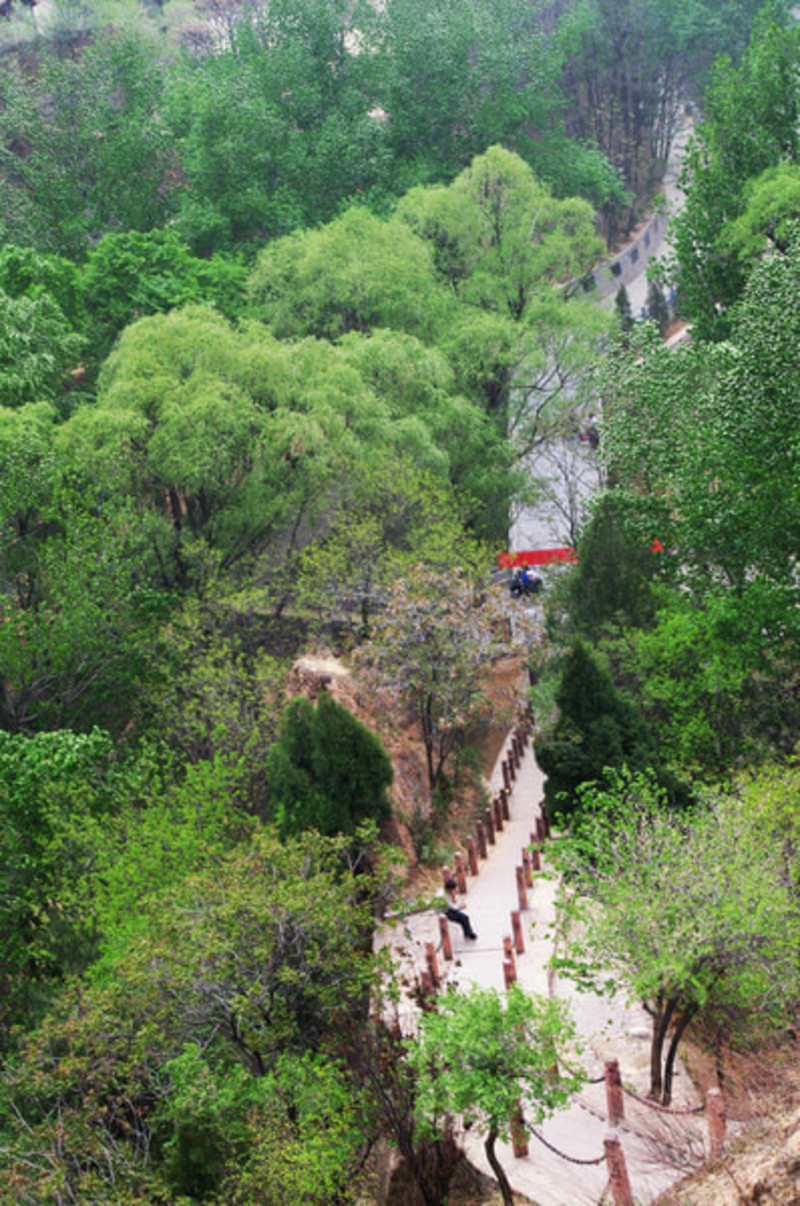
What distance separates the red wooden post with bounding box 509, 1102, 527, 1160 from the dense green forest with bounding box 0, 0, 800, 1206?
1.01 m

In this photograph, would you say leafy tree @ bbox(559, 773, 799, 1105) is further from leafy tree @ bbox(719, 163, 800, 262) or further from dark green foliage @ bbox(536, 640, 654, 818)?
leafy tree @ bbox(719, 163, 800, 262)

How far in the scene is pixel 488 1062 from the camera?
39.6ft

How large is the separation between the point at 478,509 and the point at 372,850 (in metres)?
17.7

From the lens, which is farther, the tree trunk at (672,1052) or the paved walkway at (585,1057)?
the tree trunk at (672,1052)

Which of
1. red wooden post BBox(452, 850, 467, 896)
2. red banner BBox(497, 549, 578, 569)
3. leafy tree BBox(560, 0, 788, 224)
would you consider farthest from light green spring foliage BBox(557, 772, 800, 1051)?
leafy tree BBox(560, 0, 788, 224)

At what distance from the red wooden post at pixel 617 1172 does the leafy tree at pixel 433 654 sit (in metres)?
13.0

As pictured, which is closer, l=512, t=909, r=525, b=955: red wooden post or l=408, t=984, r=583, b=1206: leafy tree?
l=408, t=984, r=583, b=1206: leafy tree

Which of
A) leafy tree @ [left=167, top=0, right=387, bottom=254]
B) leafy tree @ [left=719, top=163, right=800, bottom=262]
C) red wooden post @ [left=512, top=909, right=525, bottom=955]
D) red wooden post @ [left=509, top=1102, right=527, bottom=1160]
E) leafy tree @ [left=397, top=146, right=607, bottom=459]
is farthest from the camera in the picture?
leafy tree @ [left=167, top=0, right=387, bottom=254]

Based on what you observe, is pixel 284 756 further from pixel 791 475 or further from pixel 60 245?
pixel 60 245

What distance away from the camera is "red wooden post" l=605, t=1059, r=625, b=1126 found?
13422 millimetres

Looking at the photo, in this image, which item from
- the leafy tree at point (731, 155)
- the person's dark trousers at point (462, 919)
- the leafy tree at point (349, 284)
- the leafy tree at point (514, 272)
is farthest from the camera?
the leafy tree at point (514, 272)

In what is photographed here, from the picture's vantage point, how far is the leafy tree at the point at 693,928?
1351cm

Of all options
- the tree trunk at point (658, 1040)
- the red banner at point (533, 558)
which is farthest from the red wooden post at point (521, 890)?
the red banner at point (533, 558)

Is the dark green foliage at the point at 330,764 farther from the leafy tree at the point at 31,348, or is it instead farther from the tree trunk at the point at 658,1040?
the leafy tree at the point at 31,348
